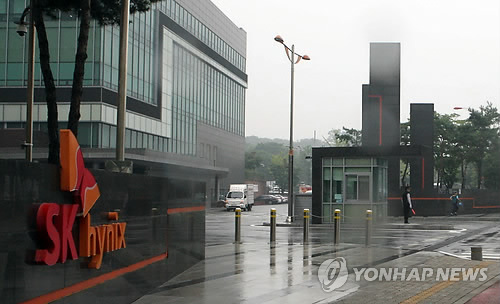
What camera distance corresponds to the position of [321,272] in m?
13.6

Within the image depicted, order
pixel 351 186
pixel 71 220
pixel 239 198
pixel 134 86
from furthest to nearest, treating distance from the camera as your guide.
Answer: pixel 239 198 < pixel 134 86 < pixel 351 186 < pixel 71 220

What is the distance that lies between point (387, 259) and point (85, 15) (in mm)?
9218

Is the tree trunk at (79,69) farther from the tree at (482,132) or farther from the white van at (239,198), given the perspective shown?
the tree at (482,132)

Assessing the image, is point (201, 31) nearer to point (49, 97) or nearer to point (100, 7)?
point (100, 7)

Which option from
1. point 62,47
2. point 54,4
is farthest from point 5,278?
point 62,47

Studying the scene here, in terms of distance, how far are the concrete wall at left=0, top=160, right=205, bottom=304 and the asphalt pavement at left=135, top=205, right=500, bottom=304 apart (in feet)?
1.62

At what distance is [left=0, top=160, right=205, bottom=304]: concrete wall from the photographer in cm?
649

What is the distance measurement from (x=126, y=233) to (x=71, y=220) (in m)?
2.35

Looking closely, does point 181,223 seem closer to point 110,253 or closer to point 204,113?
point 110,253

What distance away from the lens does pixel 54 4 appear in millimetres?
15797

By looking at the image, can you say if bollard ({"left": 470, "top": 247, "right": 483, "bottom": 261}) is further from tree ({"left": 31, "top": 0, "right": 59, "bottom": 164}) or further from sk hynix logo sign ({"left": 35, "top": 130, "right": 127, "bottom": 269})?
sk hynix logo sign ({"left": 35, "top": 130, "right": 127, "bottom": 269})

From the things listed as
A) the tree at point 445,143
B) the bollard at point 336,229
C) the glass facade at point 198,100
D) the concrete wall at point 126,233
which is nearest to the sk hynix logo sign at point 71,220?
the concrete wall at point 126,233

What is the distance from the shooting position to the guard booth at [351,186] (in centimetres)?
3369

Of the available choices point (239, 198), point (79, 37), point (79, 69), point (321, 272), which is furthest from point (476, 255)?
point (239, 198)
